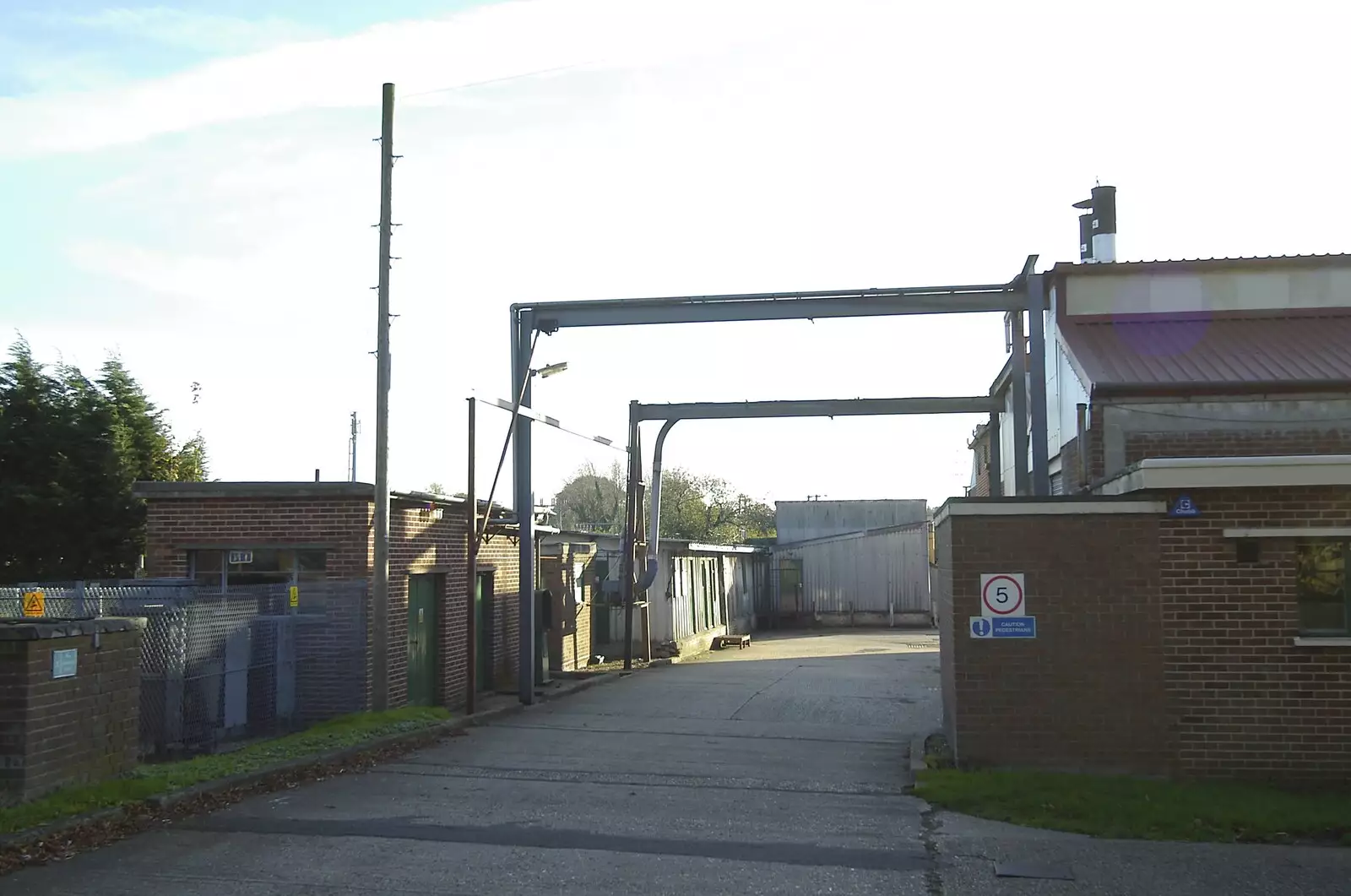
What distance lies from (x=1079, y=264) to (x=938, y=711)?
7393 millimetres

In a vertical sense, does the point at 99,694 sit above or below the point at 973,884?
above

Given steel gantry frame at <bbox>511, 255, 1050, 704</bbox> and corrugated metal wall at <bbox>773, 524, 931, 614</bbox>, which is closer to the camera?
steel gantry frame at <bbox>511, 255, 1050, 704</bbox>

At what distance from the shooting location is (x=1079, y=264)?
1945 centimetres

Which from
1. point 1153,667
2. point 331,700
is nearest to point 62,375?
point 331,700

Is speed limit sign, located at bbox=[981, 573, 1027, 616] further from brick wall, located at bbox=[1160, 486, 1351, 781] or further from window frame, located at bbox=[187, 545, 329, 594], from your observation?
window frame, located at bbox=[187, 545, 329, 594]

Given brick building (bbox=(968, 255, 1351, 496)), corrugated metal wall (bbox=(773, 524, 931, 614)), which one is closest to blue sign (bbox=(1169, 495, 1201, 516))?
brick building (bbox=(968, 255, 1351, 496))

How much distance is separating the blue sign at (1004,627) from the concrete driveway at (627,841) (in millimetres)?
1768

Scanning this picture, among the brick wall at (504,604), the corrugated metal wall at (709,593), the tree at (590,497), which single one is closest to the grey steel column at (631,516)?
the brick wall at (504,604)

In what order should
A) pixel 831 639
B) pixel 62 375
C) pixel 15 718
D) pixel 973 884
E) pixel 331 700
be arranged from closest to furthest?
pixel 973 884, pixel 15 718, pixel 331 700, pixel 62 375, pixel 831 639

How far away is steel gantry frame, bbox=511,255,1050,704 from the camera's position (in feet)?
60.2

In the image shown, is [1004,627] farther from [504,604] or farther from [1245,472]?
[504,604]

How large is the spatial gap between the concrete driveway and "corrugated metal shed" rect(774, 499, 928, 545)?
44909mm

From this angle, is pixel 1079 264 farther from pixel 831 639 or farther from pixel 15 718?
pixel 831 639

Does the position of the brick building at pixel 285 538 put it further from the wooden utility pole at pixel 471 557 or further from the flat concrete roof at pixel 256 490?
the wooden utility pole at pixel 471 557
